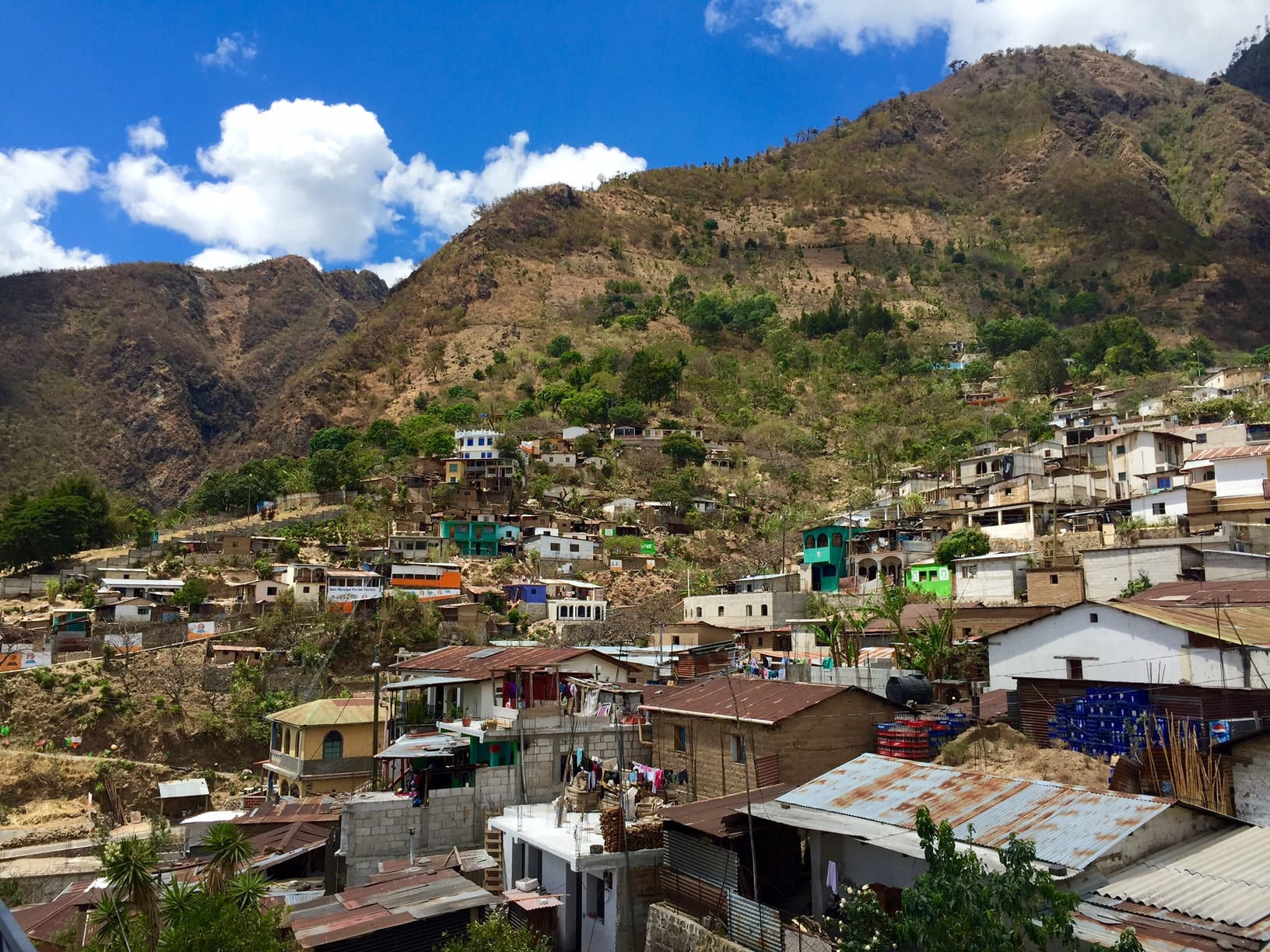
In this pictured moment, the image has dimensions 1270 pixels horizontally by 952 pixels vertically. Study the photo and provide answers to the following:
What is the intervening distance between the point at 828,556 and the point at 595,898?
98.1 ft

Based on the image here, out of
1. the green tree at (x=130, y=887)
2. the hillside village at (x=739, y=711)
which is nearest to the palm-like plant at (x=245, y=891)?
the hillside village at (x=739, y=711)

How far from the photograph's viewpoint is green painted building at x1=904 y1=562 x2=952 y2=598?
113ft

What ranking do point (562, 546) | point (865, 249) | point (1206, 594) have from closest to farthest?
point (1206, 594) → point (562, 546) → point (865, 249)

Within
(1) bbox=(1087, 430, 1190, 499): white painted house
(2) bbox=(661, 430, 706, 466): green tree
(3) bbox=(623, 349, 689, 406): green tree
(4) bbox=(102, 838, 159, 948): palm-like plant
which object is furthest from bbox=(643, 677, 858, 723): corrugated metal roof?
(3) bbox=(623, 349, 689, 406): green tree

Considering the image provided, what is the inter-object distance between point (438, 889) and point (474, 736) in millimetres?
4550

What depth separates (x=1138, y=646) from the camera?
15664 mm

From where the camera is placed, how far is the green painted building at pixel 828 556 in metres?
42.2

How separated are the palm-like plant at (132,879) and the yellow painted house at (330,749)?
1524cm

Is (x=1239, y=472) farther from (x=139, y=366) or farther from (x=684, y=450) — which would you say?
(x=139, y=366)

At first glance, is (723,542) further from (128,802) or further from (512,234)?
(512,234)

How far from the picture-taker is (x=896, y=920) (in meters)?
9.16

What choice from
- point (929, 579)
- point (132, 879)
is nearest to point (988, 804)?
point (132, 879)

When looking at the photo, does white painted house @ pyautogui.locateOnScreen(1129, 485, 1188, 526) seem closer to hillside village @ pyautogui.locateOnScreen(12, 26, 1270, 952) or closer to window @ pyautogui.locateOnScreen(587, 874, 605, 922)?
hillside village @ pyautogui.locateOnScreen(12, 26, 1270, 952)

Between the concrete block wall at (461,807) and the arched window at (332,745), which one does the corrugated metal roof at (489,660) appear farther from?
the concrete block wall at (461,807)
